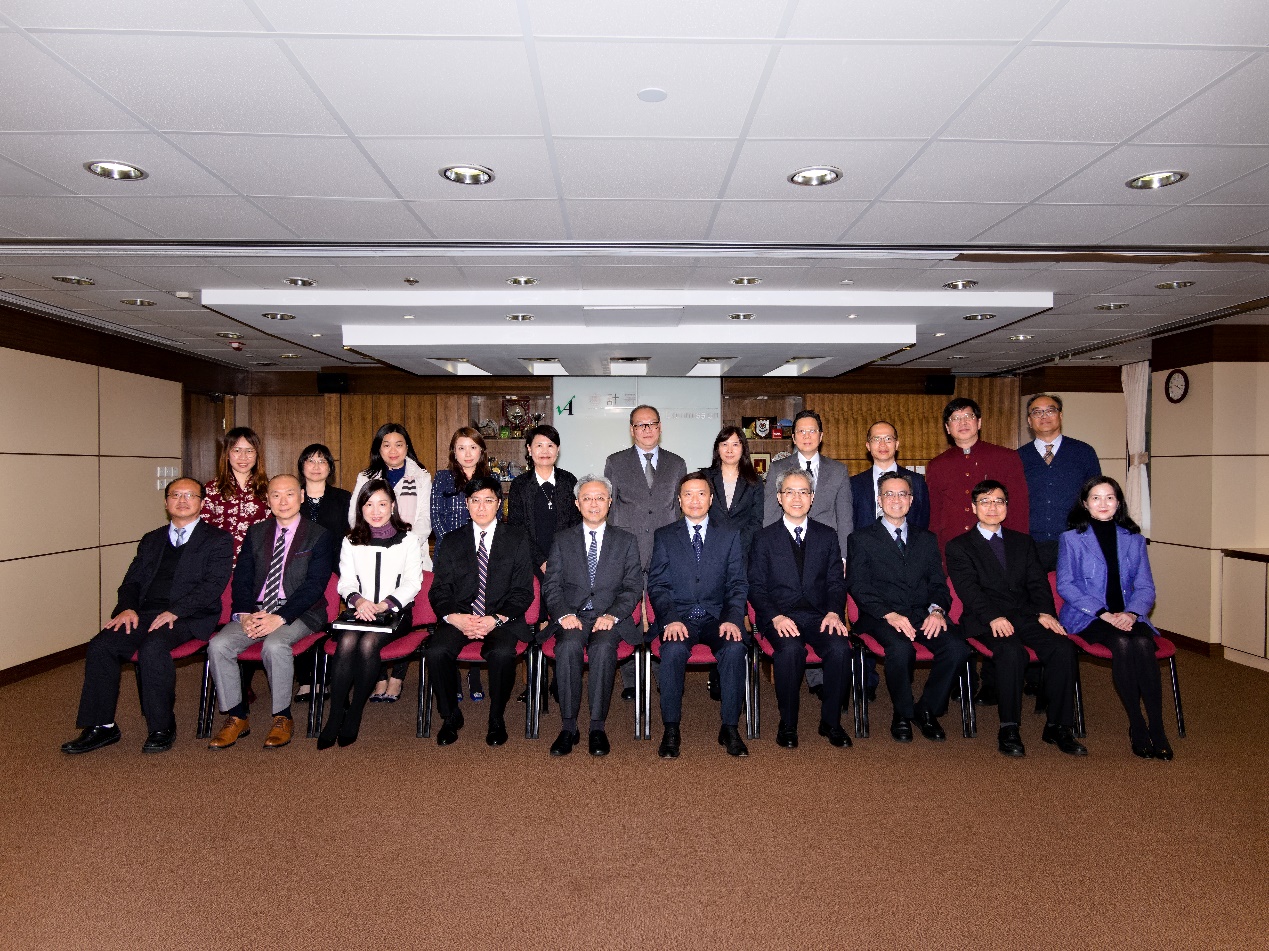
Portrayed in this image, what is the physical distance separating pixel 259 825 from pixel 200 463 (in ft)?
25.8

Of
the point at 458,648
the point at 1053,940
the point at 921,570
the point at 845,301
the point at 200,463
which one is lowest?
the point at 1053,940

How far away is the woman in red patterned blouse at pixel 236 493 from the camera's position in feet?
17.7

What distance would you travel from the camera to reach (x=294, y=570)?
4992mm

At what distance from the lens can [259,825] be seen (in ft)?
11.8

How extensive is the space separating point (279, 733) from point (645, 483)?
2580 mm

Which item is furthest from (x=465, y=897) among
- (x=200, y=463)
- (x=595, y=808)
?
(x=200, y=463)

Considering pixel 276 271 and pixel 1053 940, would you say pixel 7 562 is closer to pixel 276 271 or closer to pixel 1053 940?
pixel 276 271

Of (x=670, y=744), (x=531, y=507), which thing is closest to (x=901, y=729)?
(x=670, y=744)

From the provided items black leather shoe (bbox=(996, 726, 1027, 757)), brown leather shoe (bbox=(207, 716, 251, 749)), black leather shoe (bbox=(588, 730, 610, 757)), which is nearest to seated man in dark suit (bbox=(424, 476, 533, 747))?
black leather shoe (bbox=(588, 730, 610, 757))

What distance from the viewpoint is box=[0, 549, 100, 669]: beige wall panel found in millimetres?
6512

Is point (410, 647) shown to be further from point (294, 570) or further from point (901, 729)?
point (901, 729)

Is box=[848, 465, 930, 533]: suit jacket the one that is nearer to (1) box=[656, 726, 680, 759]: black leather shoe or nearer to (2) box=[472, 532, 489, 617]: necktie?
(1) box=[656, 726, 680, 759]: black leather shoe

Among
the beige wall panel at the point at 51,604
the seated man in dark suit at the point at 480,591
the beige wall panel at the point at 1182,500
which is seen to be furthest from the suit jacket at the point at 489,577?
the beige wall panel at the point at 1182,500

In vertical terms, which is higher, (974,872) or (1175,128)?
(1175,128)
